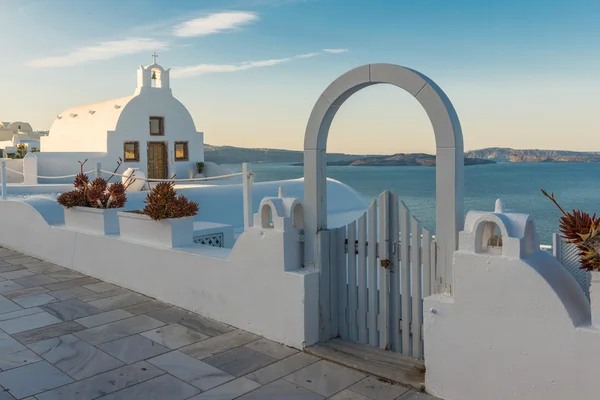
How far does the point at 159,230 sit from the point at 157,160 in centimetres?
1920

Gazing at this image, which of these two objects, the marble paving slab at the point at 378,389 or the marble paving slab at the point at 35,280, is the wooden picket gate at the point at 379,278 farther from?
the marble paving slab at the point at 35,280

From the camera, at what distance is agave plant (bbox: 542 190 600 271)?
299 cm

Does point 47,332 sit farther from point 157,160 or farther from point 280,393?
point 157,160

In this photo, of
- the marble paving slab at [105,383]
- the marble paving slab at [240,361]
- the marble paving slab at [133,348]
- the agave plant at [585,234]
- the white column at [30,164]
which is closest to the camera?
the agave plant at [585,234]

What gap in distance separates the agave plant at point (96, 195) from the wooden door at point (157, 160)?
1654 cm

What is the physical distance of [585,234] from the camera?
120 inches

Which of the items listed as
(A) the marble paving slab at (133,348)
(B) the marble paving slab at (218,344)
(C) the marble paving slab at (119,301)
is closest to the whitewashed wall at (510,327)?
(B) the marble paving slab at (218,344)

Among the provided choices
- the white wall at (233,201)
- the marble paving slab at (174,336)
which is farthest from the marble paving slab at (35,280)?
the white wall at (233,201)

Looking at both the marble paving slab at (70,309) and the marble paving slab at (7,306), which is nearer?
the marble paving slab at (70,309)

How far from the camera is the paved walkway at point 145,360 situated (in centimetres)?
378

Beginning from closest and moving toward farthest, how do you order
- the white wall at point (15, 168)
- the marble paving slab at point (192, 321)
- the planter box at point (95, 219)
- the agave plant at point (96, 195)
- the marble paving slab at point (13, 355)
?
the marble paving slab at point (13, 355), the marble paving slab at point (192, 321), the planter box at point (95, 219), the agave plant at point (96, 195), the white wall at point (15, 168)

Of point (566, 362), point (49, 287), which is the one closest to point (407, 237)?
point (566, 362)

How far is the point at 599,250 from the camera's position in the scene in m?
2.98

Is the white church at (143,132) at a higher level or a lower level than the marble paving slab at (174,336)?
higher
